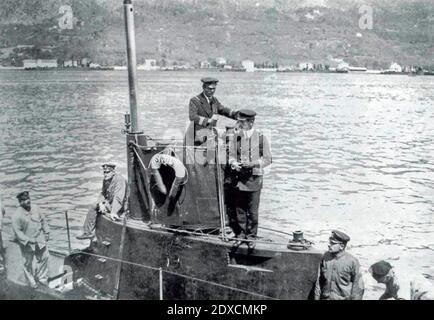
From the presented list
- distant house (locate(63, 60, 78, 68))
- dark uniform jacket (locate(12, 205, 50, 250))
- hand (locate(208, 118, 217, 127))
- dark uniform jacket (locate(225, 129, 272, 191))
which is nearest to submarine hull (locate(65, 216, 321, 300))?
dark uniform jacket (locate(225, 129, 272, 191))

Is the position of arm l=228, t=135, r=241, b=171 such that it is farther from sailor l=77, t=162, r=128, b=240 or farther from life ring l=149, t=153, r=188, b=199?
sailor l=77, t=162, r=128, b=240

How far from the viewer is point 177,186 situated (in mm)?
7250

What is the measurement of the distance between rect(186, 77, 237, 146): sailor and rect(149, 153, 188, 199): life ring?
76 centimetres

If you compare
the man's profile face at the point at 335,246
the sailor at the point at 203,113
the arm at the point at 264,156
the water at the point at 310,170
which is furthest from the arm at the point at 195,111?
the man's profile face at the point at 335,246

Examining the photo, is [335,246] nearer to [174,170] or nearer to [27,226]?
[174,170]

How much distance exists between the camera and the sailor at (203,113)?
7675mm

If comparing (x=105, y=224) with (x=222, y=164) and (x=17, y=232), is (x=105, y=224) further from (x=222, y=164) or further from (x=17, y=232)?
(x=222, y=164)

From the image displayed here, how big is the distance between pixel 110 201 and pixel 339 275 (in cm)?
437

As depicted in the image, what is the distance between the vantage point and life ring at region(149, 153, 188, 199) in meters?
7.13

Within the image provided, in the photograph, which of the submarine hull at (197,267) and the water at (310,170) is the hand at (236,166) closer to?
the submarine hull at (197,267)

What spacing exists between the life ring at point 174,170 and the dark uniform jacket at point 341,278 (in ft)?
8.02

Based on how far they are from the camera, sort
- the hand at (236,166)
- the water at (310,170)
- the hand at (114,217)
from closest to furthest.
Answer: the hand at (236,166) < the hand at (114,217) < the water at (310,170)

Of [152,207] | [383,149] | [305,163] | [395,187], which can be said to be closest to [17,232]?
[152,207]

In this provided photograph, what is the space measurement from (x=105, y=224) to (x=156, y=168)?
1.84 metres
